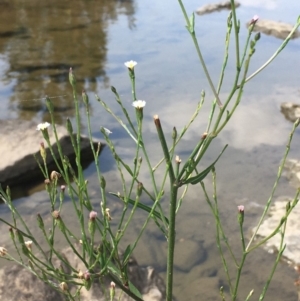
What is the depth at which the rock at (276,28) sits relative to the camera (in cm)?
902

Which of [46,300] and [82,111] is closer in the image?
[46,300]

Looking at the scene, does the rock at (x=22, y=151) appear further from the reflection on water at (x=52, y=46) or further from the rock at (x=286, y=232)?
the rock at (x=286, y=232)

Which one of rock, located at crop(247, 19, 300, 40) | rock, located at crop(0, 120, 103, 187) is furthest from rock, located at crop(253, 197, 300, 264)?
rock, located at crop(247, 19, 300, 40)

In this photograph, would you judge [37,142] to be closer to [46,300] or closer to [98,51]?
[46,300]

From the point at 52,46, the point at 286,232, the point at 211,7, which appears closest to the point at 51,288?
the point at 286,232

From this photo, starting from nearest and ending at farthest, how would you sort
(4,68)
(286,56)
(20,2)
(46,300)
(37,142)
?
(46,300)
(37,142)
(4,68)
(286,56)
(20,2)

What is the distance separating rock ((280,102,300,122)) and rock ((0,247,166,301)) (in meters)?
3.25

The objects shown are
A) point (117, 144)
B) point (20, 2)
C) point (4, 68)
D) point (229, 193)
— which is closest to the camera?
point (229, 193)

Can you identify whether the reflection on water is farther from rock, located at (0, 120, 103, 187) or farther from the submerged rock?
the submerged rock

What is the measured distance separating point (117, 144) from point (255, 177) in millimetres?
1444

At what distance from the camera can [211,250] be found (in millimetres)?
3498

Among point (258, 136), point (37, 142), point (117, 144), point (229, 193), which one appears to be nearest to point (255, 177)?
point (229, 193)

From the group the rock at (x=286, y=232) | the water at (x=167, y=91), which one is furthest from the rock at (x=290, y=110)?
the rock at (x=286, y=232)

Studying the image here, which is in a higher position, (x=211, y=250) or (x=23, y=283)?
(x=23, y=283)
